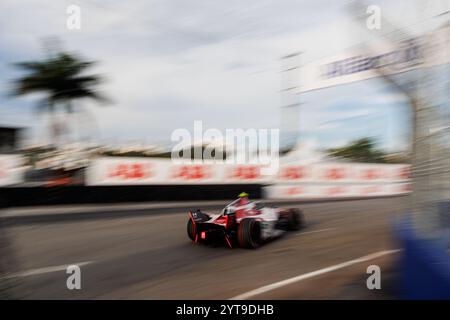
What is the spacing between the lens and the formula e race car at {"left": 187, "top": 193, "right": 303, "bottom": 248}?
5816 millimetres

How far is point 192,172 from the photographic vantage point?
11.6 meters

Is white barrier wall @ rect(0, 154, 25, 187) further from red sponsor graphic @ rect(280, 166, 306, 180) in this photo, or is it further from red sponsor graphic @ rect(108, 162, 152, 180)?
red sponsor graphic @ rect(280, 166, 306, 180)

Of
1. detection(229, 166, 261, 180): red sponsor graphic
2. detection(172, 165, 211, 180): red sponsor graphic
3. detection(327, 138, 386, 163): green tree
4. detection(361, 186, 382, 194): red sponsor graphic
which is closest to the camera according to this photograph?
detection(327, 138, 386, 163): green tree

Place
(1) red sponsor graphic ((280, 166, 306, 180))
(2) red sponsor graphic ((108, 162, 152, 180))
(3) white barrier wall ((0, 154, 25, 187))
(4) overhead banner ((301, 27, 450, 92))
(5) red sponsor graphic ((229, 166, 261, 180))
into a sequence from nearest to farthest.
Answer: (4) overhead banner ((301, 27, 450, 92)) → (3) white barrier wall ((0, 154, 25, 187)) → (2) red sponsor graphic ((108, 162, 152, 180)) → (5) red sponsor graphic ((229, 166, 261, 180)) → (1) red sponsor graphic ((280, 166, 306, 180))

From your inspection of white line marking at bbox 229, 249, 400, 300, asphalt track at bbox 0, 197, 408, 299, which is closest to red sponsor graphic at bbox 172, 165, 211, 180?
asphalt track at bbox 0, 197, 408, 299

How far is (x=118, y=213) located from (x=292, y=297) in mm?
5978

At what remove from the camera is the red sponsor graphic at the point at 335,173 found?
1291 cm

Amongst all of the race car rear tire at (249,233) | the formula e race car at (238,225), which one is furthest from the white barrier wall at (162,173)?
the race car rear tire at (249,233)

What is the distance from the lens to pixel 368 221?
7.75 metres

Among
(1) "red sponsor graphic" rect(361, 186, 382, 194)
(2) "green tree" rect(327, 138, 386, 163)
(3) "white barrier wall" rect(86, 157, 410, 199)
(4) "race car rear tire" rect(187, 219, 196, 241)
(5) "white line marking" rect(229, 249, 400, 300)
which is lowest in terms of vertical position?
(5) "white line marking" rect(229, 249, 400, 300)

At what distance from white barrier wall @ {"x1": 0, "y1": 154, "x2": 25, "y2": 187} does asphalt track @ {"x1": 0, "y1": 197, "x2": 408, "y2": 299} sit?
6.76ft

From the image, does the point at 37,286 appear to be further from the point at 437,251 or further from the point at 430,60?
the point at 430,60

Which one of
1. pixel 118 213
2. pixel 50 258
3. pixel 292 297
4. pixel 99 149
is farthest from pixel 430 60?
pixel 99 149

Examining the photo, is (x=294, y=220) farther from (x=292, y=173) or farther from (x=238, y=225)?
(x=292, y=173)
